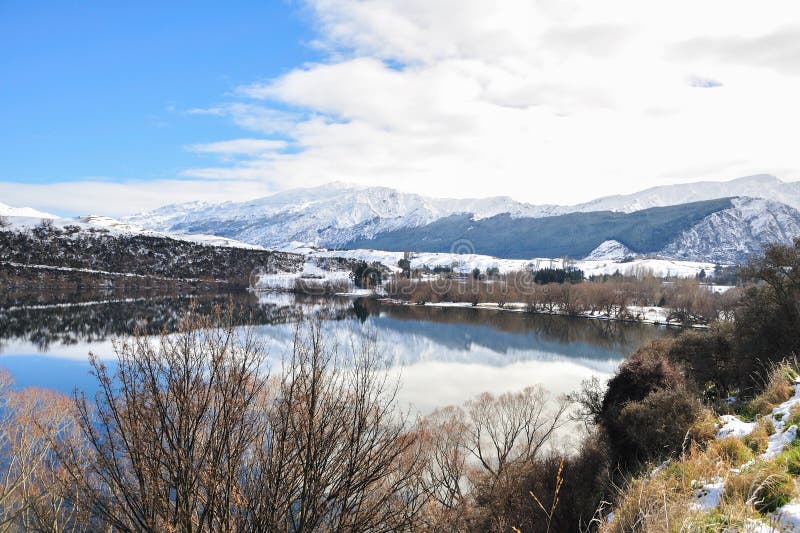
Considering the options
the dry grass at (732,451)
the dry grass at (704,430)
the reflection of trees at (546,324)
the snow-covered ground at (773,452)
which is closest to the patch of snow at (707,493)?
the snow-covered ground at (773,452)

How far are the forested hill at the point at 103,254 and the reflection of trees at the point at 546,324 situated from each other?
110536 millimetres

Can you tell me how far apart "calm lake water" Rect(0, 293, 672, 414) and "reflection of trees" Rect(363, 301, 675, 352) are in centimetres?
18

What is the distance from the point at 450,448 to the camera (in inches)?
918

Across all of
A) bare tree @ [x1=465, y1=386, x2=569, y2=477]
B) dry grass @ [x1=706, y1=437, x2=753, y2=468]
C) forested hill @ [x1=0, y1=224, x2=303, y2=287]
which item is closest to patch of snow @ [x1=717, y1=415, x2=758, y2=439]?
dry grass @ [x1=706, y1=437, x2=753, y2=468]

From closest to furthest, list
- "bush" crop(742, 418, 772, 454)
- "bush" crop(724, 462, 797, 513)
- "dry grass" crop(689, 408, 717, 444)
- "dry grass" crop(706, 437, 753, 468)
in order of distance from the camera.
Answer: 1. "bush" crop(724, 462, 797, 513)
2. "dry grass" crop(706, 437, 753, 468)
3. "bush" crop(742, 418, 772, 454)
4. "dry grass" crop(689, 408, 717, 444)

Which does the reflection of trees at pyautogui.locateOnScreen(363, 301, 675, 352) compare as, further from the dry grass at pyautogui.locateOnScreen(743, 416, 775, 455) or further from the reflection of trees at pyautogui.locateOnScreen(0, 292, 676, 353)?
the dry grass at pyautogui.locateOnScreen(743, 416, 775, 455)

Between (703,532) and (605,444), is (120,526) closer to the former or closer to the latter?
(703,532)

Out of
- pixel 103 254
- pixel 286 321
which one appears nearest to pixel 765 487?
pixel 286 321

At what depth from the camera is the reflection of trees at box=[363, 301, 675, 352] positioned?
218 feet

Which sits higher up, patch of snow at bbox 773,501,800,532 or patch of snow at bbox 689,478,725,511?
patch of snow at bbox 773,501,800,532

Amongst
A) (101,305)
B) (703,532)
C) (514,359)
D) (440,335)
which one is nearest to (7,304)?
(101,305)

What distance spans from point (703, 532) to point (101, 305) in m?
118

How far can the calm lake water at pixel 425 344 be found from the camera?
130ft

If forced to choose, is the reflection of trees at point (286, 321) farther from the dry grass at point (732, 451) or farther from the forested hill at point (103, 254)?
the forested hill at point (103, 254)
